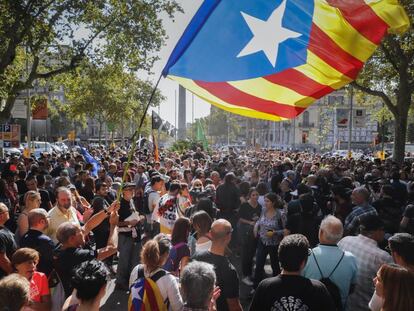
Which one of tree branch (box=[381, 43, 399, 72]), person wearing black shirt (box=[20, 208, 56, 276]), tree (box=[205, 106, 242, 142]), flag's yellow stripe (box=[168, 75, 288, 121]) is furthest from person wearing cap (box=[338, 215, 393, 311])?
tree (box=[205, 106, 242, 142])

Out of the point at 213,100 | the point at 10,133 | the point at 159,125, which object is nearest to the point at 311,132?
the point at 159,125

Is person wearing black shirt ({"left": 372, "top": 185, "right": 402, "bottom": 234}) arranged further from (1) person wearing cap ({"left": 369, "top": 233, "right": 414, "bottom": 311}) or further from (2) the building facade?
(2) the building facade

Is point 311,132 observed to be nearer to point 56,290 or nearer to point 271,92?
point 271,92

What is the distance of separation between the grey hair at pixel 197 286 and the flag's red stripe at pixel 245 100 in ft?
10.2

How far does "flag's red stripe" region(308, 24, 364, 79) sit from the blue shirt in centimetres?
236

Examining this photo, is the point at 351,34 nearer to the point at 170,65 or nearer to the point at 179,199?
the point at 170,65

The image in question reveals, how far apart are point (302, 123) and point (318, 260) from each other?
9472 centimetres

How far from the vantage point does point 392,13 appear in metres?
5.00

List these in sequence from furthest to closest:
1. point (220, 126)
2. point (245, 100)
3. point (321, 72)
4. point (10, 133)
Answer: point (220, 126)
point (10, 133)
point (245, 100)
point (321, 72)

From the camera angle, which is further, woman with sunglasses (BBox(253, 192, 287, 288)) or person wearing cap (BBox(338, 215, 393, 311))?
woman with sunglasses (BBox(253, 192, 287, 288))

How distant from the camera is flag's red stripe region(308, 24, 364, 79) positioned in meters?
5.33

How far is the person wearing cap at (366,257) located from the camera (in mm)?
4203

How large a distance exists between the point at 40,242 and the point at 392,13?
441 cm

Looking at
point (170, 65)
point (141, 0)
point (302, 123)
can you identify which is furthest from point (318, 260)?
point (302, 123)
